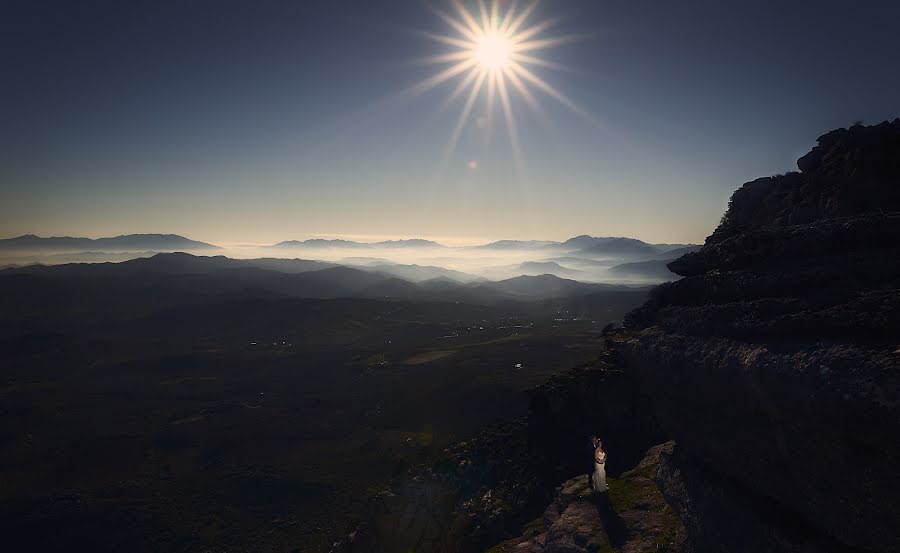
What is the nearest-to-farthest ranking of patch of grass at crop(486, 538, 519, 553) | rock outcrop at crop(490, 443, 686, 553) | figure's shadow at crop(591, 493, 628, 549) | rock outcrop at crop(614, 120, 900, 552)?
1. rock outcrop at crop(614, 120, 900, 552)
2. rock outcrop at crop(490, 443, 686, 553)
3. figure's shadow at crop(591, 493, 628, 549)
4. patch of grass at crop(486, 538, 519, 553)

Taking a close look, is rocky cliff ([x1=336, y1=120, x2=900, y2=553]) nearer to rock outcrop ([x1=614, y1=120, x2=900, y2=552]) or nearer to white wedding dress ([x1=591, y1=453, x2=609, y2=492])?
rock outcrop ([x1=614, y1=120, x2=900, y2=552])

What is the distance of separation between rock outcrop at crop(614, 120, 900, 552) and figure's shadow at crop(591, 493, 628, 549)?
2.72 m

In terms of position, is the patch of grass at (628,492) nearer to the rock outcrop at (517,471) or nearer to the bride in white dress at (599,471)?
the bride in white dress at (599,471)

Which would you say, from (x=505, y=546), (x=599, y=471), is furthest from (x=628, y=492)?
(x=505, y=546)

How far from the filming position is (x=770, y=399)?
1012 centimetres

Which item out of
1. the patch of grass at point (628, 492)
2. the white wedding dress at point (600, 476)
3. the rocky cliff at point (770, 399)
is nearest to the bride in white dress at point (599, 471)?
the white wedding dress at point (600, 476)

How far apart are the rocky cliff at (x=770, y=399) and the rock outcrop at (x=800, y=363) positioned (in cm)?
4

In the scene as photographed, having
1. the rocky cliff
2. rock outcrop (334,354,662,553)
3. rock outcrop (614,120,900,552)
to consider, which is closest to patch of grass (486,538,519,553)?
the rocky cliff

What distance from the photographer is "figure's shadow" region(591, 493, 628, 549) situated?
1533cm

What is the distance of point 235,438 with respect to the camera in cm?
5744

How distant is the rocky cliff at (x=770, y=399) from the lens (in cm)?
859

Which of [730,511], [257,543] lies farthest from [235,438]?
[730,511]

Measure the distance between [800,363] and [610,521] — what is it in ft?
34.3

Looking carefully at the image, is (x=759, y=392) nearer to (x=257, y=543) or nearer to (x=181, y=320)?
(x=257, y=543)
